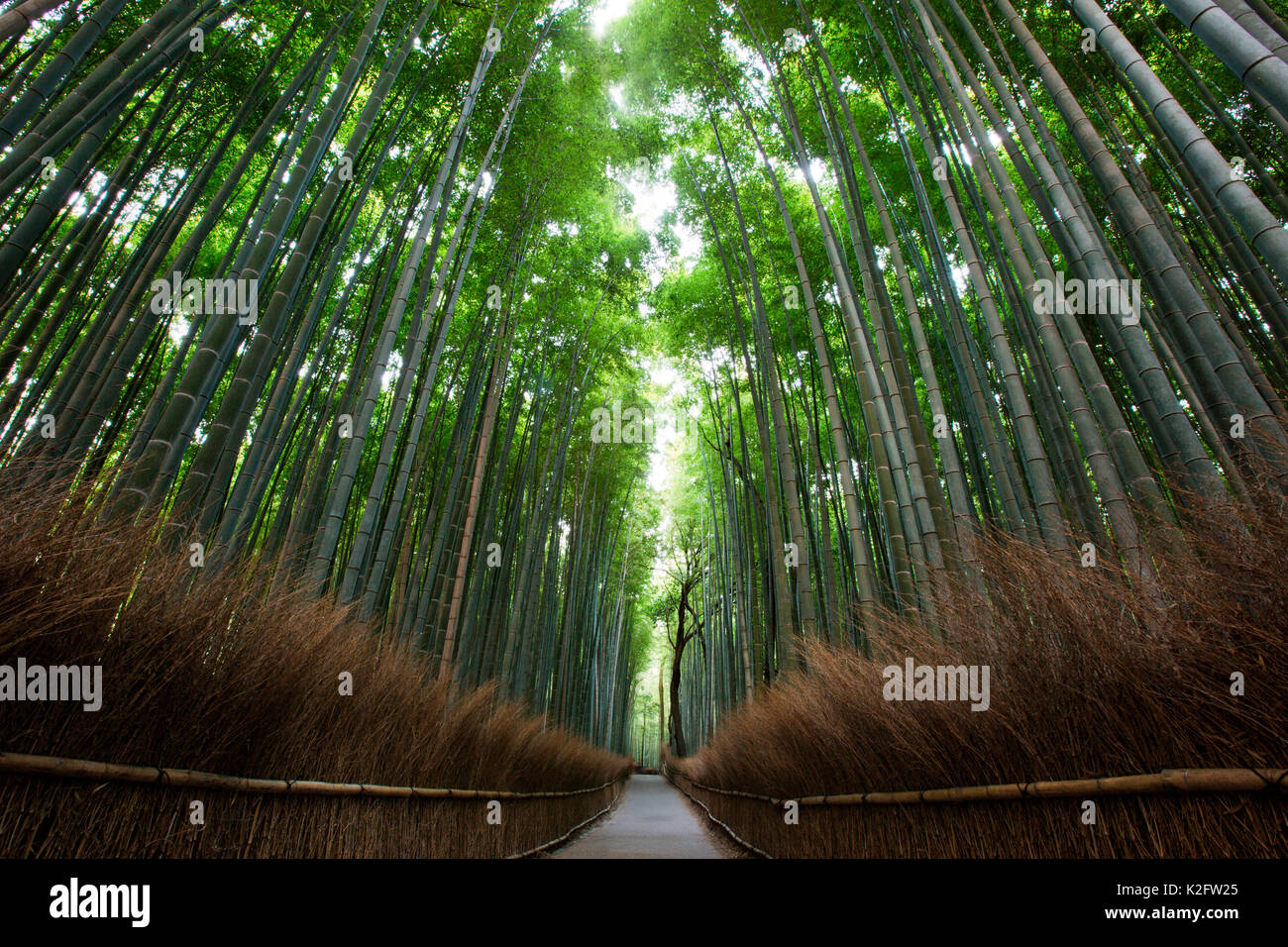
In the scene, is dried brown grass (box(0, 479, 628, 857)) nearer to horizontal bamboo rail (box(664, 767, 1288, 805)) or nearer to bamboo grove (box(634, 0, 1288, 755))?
horizontal bamboo rail (box(664, 767, 1288, 805))

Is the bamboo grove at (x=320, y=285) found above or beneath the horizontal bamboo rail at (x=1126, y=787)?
above

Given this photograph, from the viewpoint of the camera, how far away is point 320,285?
136 inches

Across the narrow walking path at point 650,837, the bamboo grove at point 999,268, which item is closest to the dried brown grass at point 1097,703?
the bamboo grove at point 999,268

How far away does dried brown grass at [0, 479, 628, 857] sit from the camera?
3.74 ft

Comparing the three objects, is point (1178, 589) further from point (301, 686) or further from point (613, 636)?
point (613, 636)

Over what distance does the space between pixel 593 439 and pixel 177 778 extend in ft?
20.9

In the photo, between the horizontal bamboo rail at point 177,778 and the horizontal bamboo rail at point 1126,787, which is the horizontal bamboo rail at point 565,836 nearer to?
the horizontal bamboo rail at point 177,778

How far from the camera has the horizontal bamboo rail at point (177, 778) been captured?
1.12m

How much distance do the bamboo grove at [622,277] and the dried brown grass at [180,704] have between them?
138mm

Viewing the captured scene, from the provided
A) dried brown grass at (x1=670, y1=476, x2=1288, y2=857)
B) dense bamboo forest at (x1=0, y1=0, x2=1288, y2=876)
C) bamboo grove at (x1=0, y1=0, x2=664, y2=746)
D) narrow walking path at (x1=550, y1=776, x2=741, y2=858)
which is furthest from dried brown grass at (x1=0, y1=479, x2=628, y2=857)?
narrow walking path at (x1=550, y1=776, x2=741, y2=858)

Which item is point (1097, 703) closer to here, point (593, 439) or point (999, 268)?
point (999, 268)

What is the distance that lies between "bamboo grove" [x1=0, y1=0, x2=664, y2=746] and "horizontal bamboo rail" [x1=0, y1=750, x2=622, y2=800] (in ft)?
1.51

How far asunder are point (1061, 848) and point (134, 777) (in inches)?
79.7

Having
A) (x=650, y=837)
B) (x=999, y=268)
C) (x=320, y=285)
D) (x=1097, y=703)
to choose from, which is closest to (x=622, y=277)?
(x=320, y=285)
